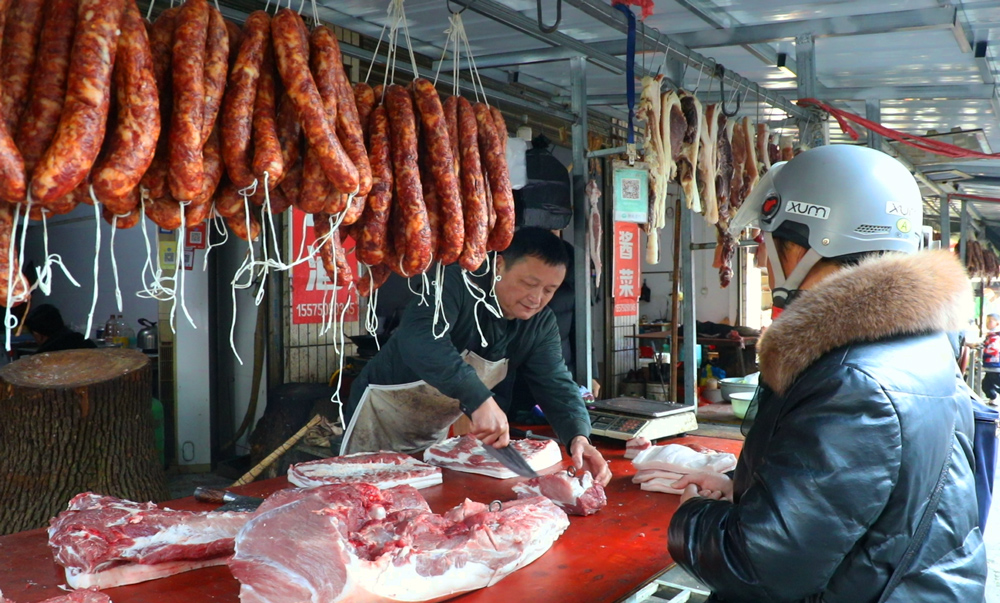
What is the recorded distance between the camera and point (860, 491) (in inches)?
68.2

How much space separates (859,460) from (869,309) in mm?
380

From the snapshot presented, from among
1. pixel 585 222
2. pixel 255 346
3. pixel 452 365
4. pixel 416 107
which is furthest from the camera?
pixel 255 346

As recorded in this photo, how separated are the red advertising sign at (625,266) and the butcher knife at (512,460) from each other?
4.48m

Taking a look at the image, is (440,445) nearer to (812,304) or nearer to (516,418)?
(516,418)

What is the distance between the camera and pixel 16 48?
1863mm

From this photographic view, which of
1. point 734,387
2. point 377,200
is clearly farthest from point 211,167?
point 734,387

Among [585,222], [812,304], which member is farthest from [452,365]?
[812,304]

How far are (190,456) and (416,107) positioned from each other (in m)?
6.05

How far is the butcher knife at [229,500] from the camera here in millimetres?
2794

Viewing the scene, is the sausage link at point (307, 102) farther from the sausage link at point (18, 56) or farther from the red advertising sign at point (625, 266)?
the red advertising sign at point (625, 266)

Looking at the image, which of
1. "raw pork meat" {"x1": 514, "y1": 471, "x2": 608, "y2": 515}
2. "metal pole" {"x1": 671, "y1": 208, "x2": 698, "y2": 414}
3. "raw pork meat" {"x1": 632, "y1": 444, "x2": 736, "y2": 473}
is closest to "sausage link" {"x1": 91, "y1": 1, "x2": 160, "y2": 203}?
"raw pork meat" {"x1": 514, "y1": 471, "x2": 608, "y2": 515}

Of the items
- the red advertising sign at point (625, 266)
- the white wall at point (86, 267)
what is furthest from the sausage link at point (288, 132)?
the white wall at point (86, 267)

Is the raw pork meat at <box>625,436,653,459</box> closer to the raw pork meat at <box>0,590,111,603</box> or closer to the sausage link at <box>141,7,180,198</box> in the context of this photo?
the raw pork meat at <box>0,590,111,603</box>

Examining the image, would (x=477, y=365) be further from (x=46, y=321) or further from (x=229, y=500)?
(x=46, y=321)
